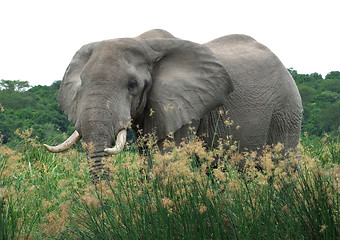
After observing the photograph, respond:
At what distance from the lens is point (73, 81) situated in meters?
6.76

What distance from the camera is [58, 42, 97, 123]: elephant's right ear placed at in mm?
6441

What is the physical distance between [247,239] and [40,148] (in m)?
6.61

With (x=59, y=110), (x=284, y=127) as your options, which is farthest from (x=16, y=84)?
(x=284, y=127)

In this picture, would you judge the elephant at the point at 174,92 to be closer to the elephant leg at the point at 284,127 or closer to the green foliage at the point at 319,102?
the elephant leg at the point at 284,127

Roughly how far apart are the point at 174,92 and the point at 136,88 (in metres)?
0.53

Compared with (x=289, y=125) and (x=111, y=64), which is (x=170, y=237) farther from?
(x=289, y=125)

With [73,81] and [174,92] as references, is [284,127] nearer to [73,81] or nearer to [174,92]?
[174,92]

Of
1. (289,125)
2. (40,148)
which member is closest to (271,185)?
(289,125)

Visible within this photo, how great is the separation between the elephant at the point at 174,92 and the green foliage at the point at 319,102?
69.4ft

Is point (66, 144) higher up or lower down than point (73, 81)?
lower down

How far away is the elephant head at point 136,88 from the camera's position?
5.77 metres

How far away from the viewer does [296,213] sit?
362cm

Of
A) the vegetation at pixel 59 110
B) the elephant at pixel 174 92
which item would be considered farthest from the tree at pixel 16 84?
the elephant at pixel 174 92

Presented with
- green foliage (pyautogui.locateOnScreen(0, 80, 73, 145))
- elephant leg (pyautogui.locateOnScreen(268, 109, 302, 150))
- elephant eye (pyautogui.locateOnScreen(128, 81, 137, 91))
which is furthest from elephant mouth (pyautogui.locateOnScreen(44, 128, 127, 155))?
green foliage (pyautogui.locateOnScreen(0, 80, 73, 145))
